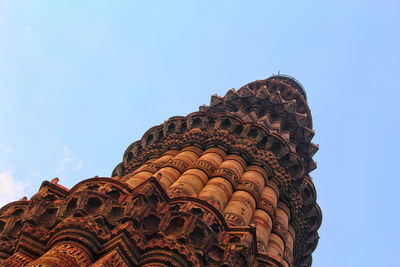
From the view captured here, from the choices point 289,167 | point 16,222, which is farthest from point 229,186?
point 16,222

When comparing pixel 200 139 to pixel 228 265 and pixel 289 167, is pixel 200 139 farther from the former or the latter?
pixel 228 265

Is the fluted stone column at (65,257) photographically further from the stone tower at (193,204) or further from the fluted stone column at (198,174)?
the fluted stone column at (198,174)

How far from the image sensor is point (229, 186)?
15.9 m

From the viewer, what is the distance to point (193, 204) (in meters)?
12.3

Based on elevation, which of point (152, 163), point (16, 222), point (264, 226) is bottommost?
point (264, 226)

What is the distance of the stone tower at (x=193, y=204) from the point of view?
33.9ft

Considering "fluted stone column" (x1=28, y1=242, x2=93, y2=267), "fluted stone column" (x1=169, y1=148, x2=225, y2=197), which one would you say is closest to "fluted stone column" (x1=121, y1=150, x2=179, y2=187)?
"fluted stone column" (x1=169, y1=148, x2=225, y2=197)

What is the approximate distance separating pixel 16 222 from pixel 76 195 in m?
2.77

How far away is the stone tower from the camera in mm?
10320

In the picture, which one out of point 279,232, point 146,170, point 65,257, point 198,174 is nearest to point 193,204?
point 198,174

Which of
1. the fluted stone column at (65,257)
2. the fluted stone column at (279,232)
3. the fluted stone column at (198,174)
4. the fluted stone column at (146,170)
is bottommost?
the fluted stone column at (65,257)

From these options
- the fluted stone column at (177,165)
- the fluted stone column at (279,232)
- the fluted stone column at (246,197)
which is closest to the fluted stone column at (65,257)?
the fluted stone column at (246,197)

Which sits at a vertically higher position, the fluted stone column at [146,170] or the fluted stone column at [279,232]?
the fluted stone column at [146,170]

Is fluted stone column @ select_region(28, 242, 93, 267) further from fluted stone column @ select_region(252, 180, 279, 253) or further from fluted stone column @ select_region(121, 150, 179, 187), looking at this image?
fluted stone column @ select_region(252, 180, 279, 253)
